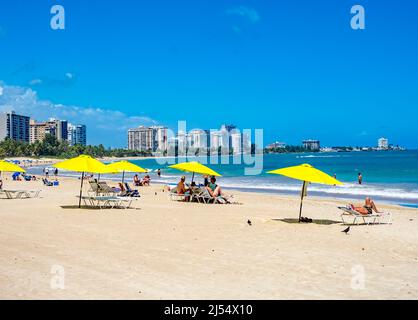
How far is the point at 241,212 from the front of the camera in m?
14.9

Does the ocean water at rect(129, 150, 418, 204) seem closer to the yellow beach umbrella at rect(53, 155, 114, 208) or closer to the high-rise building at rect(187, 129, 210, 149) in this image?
the yellow beach umbrella at rect(53, 155, 114, 208)

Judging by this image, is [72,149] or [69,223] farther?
[72,149]

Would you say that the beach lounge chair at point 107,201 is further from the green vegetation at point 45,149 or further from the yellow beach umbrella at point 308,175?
the green vegetation at point 45,149

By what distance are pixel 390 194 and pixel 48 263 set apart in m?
25.6

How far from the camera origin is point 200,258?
289 inches

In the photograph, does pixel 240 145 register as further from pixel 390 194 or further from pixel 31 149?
pixel 390 194

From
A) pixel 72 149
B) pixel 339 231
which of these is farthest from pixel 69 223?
pixel 72 149

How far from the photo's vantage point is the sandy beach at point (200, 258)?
5480 millimetres

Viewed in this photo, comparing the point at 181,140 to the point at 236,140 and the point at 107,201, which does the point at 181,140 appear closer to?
the point at 236,140

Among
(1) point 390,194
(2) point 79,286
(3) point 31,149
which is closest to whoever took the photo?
(2) point 79,286

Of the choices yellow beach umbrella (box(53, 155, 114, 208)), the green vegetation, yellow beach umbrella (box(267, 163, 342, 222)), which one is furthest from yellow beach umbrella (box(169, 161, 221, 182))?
the green vegetation
